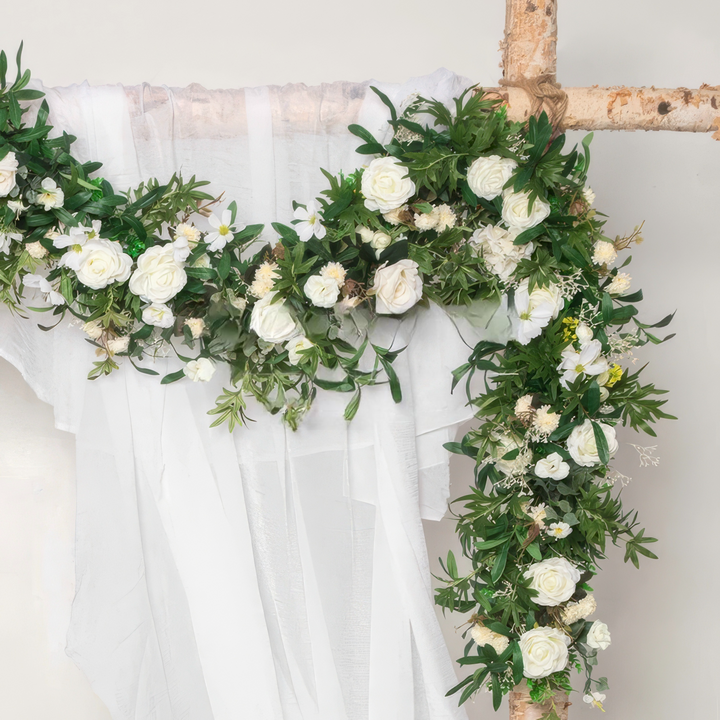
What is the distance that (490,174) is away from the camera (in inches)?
37.6

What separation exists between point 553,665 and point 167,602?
0.61 meters

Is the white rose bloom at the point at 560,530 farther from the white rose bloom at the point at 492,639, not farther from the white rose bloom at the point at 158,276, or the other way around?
the white rose bloom at the point at 158,276

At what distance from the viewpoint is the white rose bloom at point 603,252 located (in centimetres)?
100

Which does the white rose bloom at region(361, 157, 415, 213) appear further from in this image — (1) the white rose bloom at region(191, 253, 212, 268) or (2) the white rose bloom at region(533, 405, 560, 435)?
(2) the white rose bloom at region(533, 405, 560, 435)

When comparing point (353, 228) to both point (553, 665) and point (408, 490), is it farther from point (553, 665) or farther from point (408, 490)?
point (553, 665)

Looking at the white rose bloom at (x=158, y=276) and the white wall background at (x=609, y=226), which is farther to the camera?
the white wall background at (x=609, y=226)

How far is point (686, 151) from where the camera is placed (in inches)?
62.9

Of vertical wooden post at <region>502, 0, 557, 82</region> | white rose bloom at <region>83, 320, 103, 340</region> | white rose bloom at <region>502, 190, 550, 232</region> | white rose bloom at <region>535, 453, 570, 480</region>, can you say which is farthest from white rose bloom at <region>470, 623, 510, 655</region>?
vertical wooden post at <region>502, 0, 557, 82</region>

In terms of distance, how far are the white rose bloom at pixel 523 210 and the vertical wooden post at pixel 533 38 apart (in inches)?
8.4

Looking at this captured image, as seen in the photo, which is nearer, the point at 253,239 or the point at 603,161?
the point at 253,239

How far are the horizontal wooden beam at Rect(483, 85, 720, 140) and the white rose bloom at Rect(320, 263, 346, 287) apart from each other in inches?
15.1

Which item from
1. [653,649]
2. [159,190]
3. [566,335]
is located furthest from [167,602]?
[653,649]

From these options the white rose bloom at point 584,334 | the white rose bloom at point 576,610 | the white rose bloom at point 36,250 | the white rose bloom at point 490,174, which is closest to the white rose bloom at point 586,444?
the white rose bloom at point 584,334

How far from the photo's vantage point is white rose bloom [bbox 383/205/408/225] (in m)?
0.97
